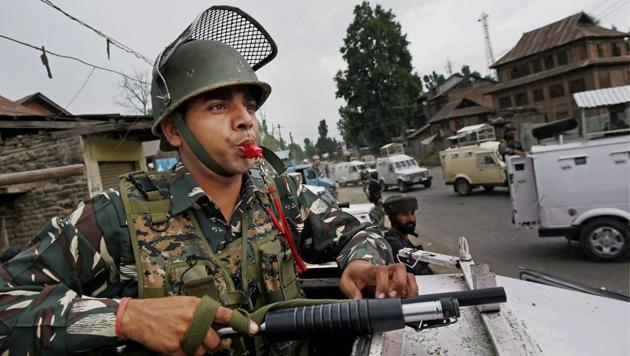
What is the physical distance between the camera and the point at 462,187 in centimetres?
1588

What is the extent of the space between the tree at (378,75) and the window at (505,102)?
9401mm

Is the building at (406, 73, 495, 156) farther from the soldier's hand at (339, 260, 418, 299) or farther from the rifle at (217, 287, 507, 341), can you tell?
the rifle at (217, 287, 507, 341)

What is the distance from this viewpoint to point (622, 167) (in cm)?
597

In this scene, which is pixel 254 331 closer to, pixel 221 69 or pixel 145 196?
pixel 145 196

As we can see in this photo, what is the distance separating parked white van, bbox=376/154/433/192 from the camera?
68.2 feet

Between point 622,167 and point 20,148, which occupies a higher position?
point 20,148

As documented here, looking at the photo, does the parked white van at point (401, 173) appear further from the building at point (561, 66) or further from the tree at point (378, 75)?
the tree at point (378, 75)

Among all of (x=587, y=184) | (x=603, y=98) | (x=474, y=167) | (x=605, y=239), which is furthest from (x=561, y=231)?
(x=474, y=167)

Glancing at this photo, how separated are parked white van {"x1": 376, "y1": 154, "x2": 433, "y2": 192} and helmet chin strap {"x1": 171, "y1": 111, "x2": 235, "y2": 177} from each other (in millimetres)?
19759

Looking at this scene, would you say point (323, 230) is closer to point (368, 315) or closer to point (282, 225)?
point (282, 225)

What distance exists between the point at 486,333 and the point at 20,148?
9.26 meters

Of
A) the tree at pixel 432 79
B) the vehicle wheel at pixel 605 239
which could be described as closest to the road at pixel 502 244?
the vehicle wheel at pixel 605 239

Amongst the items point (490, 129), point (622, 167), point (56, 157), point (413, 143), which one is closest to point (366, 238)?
point (622, 167)

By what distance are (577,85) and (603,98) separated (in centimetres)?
3024
